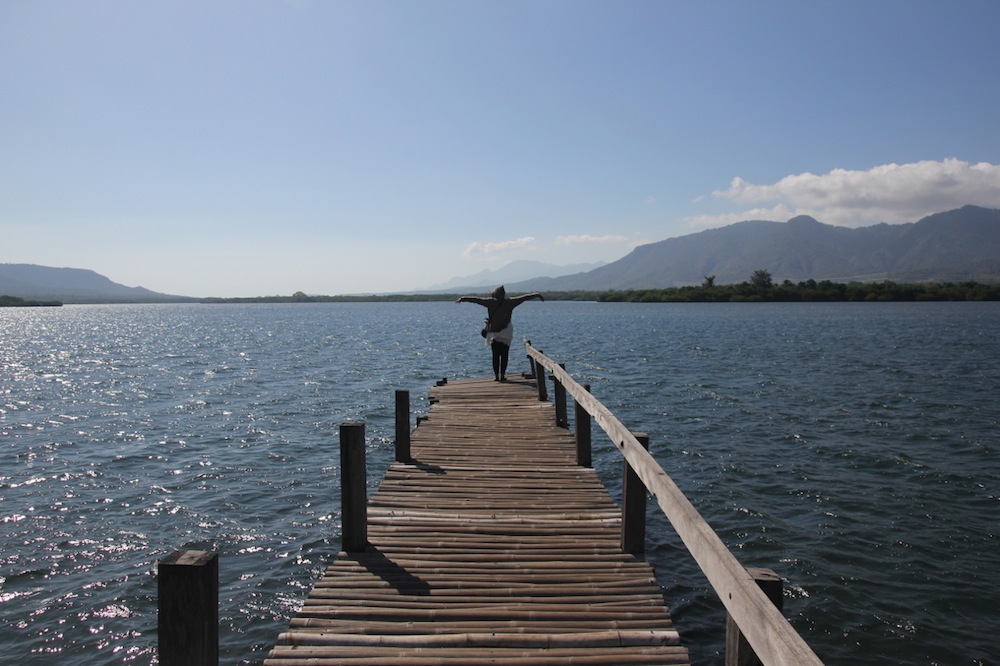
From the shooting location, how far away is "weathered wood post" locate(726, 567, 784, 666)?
285 cm

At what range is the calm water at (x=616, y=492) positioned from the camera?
269 inches

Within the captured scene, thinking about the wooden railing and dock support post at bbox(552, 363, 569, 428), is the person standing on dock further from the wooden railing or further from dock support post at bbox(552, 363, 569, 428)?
the wooden railing

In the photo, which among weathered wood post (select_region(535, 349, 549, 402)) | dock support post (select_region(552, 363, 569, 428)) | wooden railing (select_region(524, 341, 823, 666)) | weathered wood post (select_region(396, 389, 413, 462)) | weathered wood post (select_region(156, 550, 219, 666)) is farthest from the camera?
weathered wood post (select_region(535, 349, 549, 402))

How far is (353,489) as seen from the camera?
6059 mm

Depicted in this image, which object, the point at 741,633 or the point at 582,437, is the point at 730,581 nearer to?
the point at 741,633

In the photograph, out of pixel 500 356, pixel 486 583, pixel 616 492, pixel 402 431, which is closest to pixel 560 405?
pixel 616 492

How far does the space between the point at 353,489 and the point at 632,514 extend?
2653 millimetres

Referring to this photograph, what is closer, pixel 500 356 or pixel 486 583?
pixel 486 583

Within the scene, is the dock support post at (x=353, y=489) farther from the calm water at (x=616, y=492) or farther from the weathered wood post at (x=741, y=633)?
the weathered wood post at (x=741, y=633)

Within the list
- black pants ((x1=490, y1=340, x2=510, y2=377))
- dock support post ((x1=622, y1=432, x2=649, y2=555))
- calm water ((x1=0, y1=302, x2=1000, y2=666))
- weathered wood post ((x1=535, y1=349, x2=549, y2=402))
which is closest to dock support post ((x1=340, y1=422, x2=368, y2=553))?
calm water ((x1=0, y1=302, x2=1000, y2=666))

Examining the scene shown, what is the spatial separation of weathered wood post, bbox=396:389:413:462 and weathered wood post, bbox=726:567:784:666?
6272 mm

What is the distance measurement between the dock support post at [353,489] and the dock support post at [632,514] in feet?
8.07

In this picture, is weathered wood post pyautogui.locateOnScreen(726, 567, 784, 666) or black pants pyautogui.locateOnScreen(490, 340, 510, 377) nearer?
weathered wood post pyautogui.locateOnScreen(726, 567, 784, 666)

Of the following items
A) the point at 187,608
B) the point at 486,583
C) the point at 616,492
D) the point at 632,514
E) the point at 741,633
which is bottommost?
the point at 616,492
